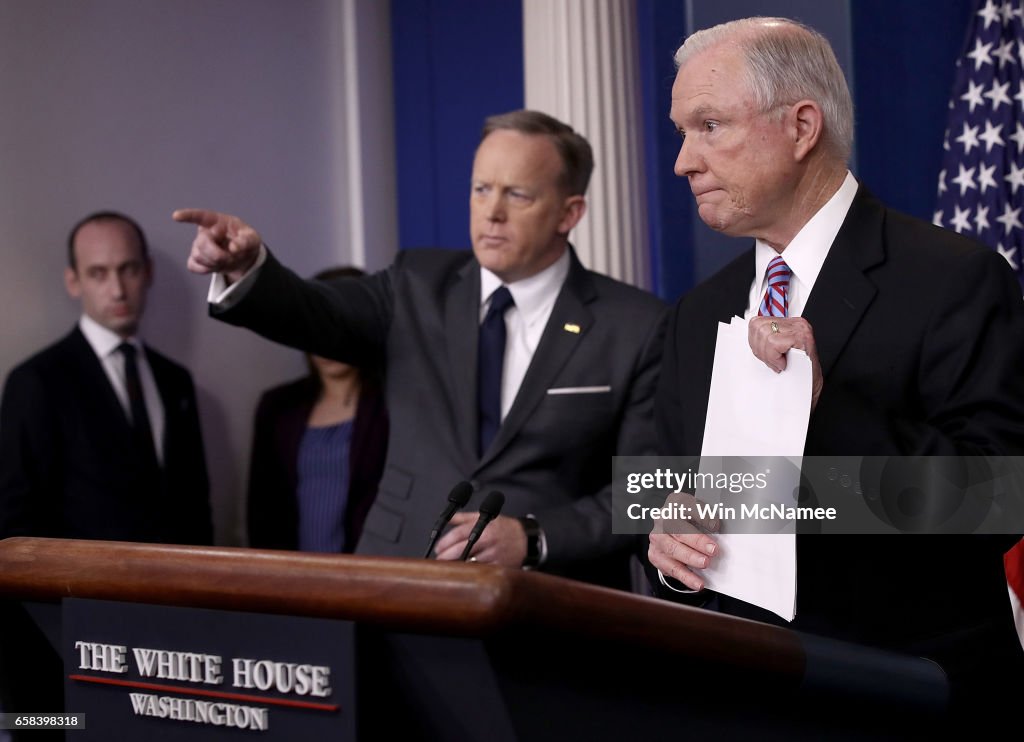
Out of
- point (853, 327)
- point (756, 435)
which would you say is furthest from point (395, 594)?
point (853, 327)

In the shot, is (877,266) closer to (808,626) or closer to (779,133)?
(779,133)

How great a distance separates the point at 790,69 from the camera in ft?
6.24

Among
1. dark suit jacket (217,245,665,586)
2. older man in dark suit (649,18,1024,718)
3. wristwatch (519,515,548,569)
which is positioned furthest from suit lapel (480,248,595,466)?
older man in dark suit (649,18,1024,718)

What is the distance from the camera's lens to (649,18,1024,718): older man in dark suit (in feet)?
5.53

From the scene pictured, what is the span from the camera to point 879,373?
1795 millimetres

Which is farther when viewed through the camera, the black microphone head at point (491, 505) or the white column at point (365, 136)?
the white column at point (365, 136)

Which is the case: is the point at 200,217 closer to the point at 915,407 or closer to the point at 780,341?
the point at 780,341

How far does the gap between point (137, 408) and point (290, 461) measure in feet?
2.09

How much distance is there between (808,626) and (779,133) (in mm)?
765

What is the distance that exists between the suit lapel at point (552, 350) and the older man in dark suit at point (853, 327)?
77cm

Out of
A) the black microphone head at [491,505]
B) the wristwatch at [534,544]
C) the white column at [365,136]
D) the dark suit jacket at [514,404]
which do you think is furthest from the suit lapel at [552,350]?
the white column at [365,136]

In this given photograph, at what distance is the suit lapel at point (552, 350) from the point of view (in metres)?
2.76

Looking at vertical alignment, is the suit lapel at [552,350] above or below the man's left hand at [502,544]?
above

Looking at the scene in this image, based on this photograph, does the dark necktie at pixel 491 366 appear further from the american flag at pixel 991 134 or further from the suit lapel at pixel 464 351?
the american flag at pixel 991 134
